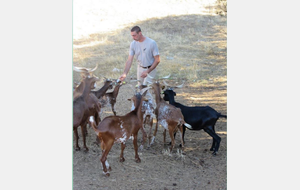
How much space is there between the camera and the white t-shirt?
274 inches

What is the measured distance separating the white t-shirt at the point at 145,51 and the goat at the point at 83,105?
1.08m

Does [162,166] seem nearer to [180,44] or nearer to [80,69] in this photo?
[80,69]

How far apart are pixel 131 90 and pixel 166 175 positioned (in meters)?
2.00

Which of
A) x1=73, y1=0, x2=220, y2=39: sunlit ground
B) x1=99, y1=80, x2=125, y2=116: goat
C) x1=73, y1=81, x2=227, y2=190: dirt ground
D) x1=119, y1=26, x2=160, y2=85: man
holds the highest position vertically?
x1=73, y1=0, x2=220, y2=39: sunlit ground

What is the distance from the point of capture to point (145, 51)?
7.00 m

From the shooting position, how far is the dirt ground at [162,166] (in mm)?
5453

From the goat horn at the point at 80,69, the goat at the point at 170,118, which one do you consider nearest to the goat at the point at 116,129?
the goat at the point at 170,118

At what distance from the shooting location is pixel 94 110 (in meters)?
6.35

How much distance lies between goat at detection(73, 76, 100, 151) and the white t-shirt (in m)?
1.08

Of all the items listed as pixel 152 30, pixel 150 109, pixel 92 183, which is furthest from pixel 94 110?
pixel 152 30

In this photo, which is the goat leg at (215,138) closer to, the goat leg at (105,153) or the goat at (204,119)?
the goat at (204,119)

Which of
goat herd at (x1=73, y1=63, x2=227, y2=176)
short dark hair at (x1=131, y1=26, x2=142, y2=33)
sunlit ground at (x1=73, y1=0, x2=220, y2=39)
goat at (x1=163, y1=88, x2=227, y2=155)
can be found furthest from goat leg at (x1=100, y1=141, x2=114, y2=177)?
short dark hair at (x1=131, y1=26, x2=142, y2=33)

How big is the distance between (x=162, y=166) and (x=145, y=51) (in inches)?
88.1

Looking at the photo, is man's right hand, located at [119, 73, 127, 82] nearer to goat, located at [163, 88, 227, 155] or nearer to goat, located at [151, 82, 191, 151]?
goat, located at [151, 82, 191, 151]
